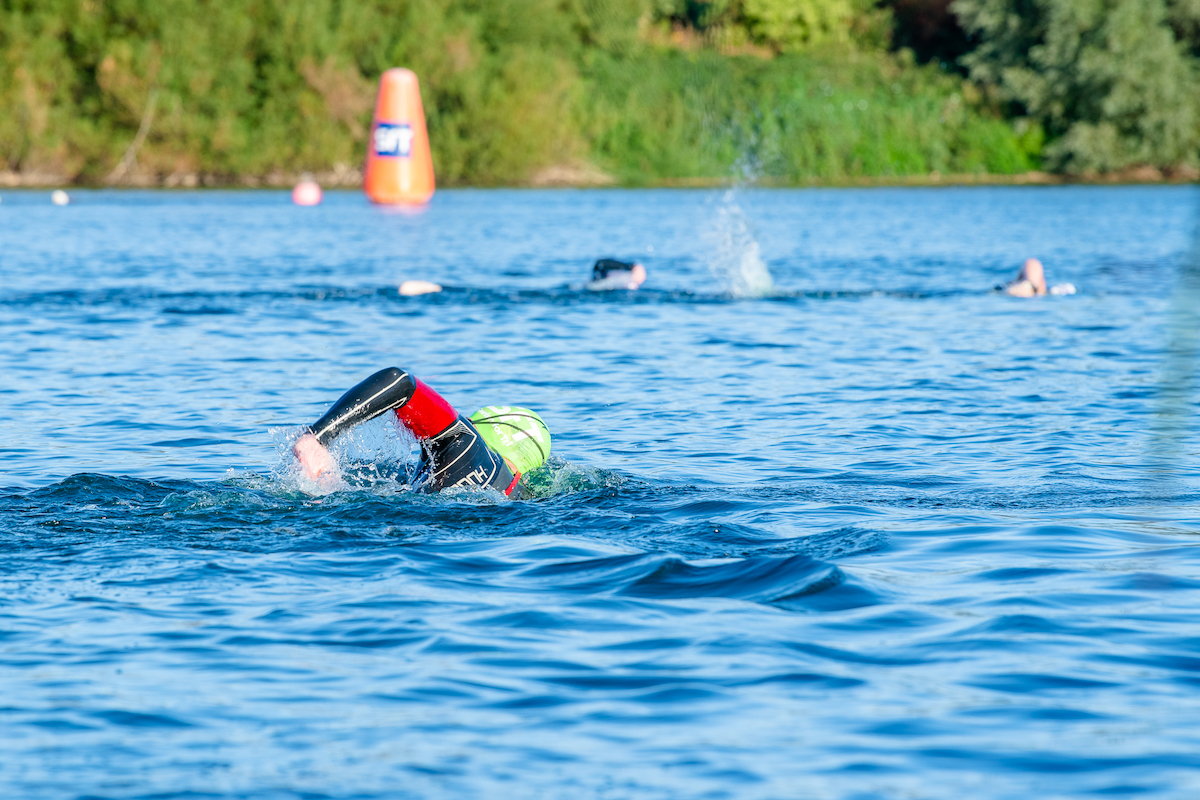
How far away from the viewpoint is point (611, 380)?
46.1 feet

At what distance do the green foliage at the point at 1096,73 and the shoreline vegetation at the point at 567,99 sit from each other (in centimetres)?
9

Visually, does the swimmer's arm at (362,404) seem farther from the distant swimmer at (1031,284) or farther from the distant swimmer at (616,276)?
the distant swimmer at (1031,284)

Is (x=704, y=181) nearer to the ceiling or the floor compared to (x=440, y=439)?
nearer to the ceiling

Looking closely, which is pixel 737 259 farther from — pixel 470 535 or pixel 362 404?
pixel 362 404

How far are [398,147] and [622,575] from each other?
4058 cm

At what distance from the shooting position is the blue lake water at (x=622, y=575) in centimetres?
497

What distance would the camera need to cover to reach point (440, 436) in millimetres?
8148

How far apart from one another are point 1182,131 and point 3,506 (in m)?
60.8

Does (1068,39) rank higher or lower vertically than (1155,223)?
higher

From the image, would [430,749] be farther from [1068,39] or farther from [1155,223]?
[1068,39]

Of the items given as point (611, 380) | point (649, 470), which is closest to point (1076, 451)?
point (649, 470)

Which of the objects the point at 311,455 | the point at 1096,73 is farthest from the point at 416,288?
the point at 1096,73

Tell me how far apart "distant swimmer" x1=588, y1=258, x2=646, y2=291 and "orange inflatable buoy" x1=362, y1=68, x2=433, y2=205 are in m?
25.1

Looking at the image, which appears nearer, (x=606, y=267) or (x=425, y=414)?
(x=425, y=414)
